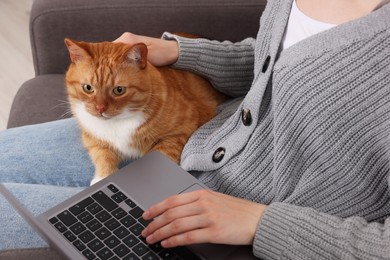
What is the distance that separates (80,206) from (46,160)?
0.31 metres

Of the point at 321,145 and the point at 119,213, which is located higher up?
the point at 321,145

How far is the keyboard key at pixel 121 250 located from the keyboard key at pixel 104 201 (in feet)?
0.28

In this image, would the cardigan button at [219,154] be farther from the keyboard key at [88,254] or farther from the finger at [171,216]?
the keyboard key at [88,254]

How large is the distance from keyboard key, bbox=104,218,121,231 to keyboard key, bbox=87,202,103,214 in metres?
0.03

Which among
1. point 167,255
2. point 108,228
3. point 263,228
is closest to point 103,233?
point 108,228

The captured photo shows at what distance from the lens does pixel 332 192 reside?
834 mm

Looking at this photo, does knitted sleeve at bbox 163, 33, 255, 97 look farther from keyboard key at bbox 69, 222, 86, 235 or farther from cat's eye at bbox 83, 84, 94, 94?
keyboard key at bbox 69, 222, 86, 235

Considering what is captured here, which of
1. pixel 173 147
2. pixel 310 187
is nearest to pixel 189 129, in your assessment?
pixel 173 147

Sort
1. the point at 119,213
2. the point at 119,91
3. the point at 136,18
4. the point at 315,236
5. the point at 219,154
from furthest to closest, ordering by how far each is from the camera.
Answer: the point at 136,18, the point at 119,91, the point at 219,154, the point at 119,213, the point at 315,236

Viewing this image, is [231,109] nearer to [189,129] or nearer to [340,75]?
[189,129]

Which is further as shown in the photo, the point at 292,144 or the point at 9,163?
the point at 9,163

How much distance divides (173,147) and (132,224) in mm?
320

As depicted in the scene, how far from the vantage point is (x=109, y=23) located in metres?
1.38

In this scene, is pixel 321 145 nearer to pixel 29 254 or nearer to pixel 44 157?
pixel 29 254
